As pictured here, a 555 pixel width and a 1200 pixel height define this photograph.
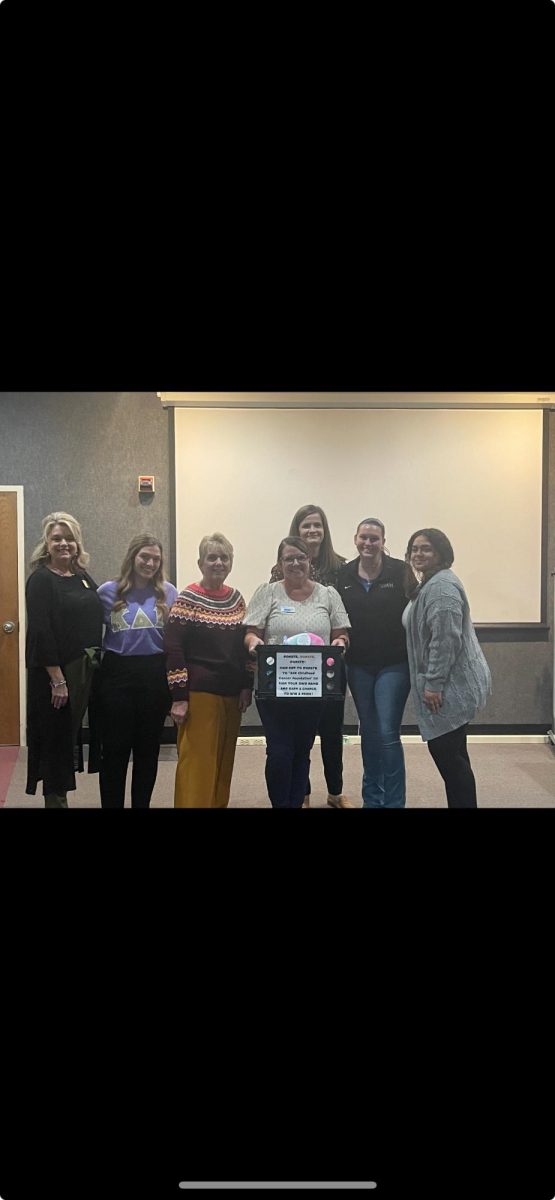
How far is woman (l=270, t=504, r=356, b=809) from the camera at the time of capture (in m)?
3.65

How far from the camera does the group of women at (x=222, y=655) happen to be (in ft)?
11.9

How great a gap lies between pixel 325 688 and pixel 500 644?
78 centimetres

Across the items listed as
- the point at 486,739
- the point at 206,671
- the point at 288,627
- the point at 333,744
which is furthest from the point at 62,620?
the point at 486,739

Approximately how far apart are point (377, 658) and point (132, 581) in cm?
100

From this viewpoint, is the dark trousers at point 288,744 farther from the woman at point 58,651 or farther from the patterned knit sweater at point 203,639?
the woman at point 58,651

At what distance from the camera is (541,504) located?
390 cm

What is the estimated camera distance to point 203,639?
362 cm

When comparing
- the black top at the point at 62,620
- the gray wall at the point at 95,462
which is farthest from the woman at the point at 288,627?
the black top at the point at 62,620

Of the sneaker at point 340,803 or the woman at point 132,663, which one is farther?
the sneaker at point 340,803

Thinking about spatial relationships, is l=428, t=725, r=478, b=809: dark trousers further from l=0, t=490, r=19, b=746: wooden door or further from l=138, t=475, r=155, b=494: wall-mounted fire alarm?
l=0, t=490, r=19, b=746: wooden door

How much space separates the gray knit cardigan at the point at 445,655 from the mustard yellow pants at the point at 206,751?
2.38ft
